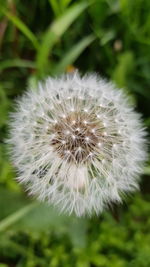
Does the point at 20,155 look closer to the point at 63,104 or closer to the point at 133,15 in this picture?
the point at 63,104

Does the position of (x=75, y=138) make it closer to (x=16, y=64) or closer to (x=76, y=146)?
(x=76, y=146)

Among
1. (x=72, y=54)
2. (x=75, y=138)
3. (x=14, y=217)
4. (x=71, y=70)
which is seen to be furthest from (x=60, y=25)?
(x=14, y=217)

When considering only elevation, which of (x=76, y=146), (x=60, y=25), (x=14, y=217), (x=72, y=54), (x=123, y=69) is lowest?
(x=14, y=217)

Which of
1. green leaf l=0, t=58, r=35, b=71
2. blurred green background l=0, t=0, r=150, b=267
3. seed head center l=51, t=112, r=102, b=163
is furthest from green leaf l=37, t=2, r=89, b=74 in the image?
seed head center l=51, t=112, r=102, b=163

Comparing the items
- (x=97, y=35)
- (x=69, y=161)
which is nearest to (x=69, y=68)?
(x=97, y=35)

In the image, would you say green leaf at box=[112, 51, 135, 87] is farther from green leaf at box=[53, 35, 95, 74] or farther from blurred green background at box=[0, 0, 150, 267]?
green leaf at box=[53, 35, 95, 74]

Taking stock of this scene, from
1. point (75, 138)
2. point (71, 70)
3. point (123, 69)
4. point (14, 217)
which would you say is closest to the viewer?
point (75, 138)
